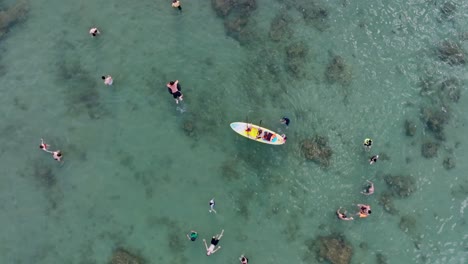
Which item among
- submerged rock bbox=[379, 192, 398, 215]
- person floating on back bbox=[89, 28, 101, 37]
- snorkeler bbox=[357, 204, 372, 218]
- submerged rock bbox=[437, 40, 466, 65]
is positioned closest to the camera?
snorkeler bbox=[357, 204, 372, 218]

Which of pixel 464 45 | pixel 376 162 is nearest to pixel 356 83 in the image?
pixel 376 162

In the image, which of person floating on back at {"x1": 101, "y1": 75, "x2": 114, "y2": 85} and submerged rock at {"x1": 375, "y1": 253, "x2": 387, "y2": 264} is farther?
person floating on back at {"x1": 101, "y1": 75, "x2": 114, "y2": 85}

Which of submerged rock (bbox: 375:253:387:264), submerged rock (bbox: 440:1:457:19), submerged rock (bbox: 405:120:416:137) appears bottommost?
submerged rock (bbox: 375:253:387:264)

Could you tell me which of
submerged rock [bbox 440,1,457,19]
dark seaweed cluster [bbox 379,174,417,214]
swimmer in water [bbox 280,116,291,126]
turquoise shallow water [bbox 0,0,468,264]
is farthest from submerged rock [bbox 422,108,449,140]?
swimmer in water [bbox 280,116,291,126]

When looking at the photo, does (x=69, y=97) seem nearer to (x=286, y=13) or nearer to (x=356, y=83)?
(x=286, y=13)

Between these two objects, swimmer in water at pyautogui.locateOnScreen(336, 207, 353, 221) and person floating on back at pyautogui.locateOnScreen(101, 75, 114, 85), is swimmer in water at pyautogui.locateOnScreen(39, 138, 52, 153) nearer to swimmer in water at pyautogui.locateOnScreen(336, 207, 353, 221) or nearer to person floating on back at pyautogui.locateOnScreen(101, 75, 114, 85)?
person floating on back at pyautogui.locateOnScreen(101, 75, 114, 85)

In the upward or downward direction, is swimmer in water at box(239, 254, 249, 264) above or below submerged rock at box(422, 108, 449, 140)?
below

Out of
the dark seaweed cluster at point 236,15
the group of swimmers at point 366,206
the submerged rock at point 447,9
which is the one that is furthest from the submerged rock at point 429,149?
the dark seaweed cluster at point 236,15

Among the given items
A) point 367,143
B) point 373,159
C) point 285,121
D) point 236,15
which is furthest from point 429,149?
point 236,15
